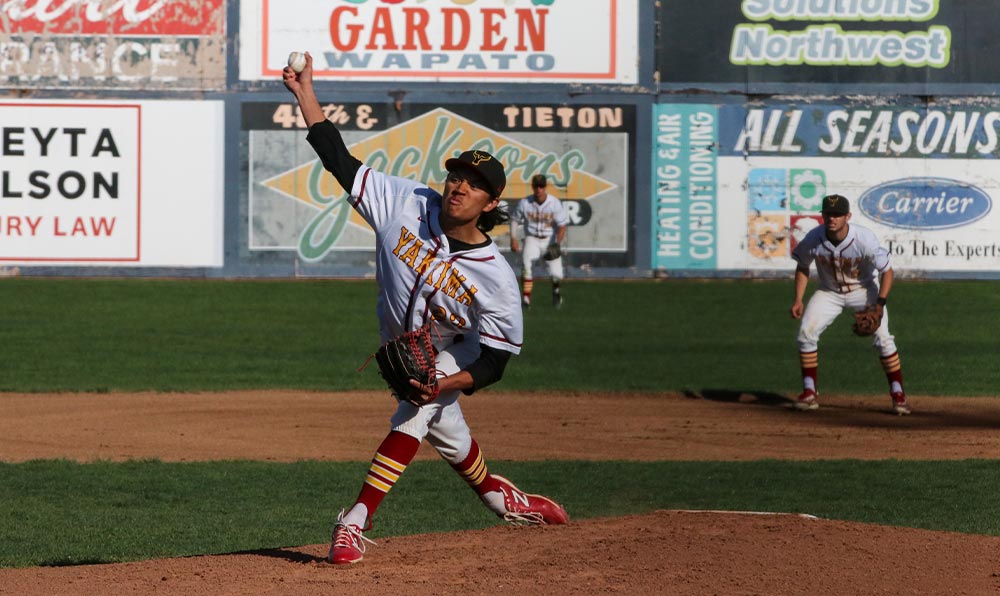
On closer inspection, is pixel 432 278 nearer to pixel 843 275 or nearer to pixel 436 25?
pixel 843 275

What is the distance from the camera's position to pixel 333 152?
20.3 feet

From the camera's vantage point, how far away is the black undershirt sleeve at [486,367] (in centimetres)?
602

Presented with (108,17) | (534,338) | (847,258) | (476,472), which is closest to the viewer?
(476,472)

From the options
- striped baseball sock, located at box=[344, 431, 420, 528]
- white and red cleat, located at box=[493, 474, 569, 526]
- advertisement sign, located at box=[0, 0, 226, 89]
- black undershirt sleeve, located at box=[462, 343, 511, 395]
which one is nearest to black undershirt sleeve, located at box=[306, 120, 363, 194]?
black undershirt sleeve, located at box=[462, 343, 511, 395]

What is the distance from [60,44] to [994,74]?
1782 cm

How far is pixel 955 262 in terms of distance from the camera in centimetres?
2619

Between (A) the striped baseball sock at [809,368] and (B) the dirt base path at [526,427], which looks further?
(A) the striped baseball sock at [809,368]

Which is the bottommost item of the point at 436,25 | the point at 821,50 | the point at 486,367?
the point at 486,367

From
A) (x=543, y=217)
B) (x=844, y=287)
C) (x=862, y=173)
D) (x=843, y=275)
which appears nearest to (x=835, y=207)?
(x=843, y=275)

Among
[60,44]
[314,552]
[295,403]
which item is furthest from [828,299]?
[60,44]

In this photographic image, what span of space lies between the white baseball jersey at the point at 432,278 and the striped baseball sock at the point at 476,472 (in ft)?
2.02

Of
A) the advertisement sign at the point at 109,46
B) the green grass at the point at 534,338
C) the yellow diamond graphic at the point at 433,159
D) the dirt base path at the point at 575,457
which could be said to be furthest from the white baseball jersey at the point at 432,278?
the advertisement sign at the point at 109,46

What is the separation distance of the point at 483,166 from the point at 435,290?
0.59 metres

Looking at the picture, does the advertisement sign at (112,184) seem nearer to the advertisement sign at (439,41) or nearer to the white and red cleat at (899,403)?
the advertisement sign at (439,41)
